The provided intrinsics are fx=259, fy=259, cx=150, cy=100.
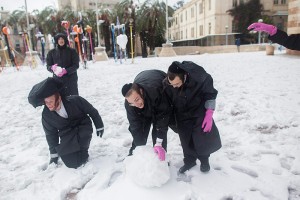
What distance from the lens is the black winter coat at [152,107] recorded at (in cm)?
224

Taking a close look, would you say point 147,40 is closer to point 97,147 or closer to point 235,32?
point 235,32

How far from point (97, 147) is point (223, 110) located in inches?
88.6

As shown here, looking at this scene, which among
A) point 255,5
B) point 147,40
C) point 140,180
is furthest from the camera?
point 255,5

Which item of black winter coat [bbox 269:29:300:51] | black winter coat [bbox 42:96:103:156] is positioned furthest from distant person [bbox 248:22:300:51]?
black winter coat [bbox 42:96:103:156]

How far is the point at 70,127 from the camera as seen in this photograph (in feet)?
9.18

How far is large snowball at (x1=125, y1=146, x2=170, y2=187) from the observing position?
84.9 inches

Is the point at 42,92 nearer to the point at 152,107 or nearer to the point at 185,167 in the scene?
the point at 152,107

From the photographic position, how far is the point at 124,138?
3576mm

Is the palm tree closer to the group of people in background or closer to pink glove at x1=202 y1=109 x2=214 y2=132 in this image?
the group of people in background

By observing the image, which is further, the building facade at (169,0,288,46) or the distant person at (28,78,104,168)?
the building facade at (169,0,288,46)

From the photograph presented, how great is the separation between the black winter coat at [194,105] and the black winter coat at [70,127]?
0.94 meters

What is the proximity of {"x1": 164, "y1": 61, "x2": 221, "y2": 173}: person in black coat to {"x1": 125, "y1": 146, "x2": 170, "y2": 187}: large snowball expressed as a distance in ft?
1.21

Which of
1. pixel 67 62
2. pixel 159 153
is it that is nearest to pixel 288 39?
pixel 159 153

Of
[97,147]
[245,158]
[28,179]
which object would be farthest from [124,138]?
[245,158]
